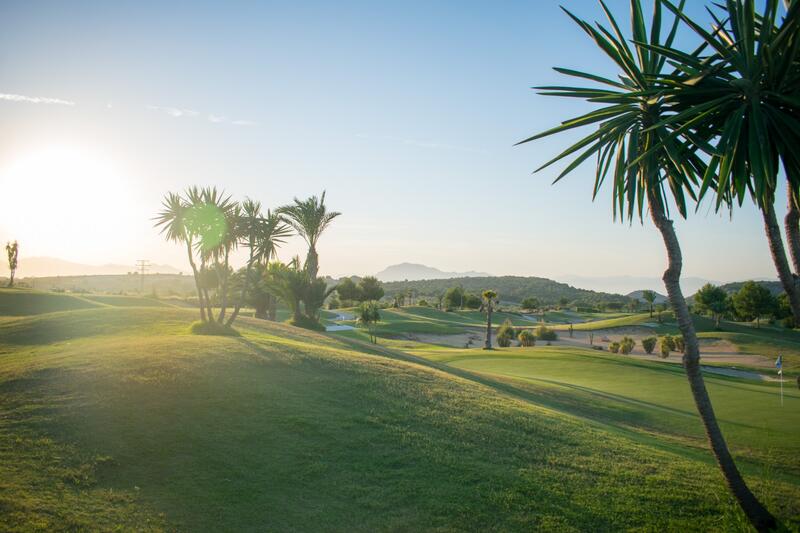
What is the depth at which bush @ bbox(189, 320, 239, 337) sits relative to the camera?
78.5 feet

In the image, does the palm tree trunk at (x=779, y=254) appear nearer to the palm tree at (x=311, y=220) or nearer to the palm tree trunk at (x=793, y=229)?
the palm tree trunk at (x=793, y=229)

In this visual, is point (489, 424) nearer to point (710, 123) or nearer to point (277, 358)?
point (277, 358)

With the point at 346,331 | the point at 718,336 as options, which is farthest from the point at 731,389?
the point at 718,336

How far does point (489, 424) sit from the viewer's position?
45.9ft

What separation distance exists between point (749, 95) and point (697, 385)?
19.8ft

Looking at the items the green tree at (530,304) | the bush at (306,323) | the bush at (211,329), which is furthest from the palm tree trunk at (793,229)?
the green tree at (530,304)

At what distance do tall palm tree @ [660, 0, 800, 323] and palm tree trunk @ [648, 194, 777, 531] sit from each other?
189 centimetres

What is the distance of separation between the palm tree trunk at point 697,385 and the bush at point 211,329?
19640mm

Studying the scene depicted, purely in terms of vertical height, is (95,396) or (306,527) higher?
(95,396)

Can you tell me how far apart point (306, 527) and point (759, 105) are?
1096 centimetres

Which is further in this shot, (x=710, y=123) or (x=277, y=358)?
(x=277, y=358)

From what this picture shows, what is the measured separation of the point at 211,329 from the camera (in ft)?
80.0

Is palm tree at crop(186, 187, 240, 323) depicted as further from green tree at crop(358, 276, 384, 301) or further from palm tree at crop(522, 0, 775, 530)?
green tree at crop(358, 276, 384, 301)

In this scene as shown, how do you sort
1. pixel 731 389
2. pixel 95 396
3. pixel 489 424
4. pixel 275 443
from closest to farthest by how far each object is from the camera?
pixel 275 443, pixel 95 396, pixel 489 424, pixel 731 389
